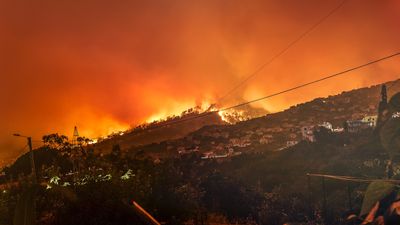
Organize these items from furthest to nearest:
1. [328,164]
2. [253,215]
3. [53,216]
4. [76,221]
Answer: [328,164], [253,215], [53,216], [76,221]

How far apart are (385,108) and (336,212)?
5410 millimetres

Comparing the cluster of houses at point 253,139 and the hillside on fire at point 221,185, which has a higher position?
the cluster of houses at point 253,139

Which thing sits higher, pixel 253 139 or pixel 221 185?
pixel 253 139

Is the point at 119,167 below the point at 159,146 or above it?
below

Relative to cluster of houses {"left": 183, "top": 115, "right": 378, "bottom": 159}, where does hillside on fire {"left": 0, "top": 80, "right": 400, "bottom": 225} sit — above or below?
below

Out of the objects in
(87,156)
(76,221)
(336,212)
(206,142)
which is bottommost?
(336,212)

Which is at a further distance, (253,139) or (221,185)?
(253,139)

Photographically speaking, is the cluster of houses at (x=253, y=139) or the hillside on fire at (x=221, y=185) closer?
the hillside on fire at (x=221, y=185)

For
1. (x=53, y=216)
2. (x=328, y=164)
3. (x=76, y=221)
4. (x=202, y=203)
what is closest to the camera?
(x=76, y=221)

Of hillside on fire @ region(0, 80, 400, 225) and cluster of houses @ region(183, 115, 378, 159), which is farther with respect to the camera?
cluster of houses @ region(183, 115, 378, 159)

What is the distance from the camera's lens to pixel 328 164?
99.0 feet

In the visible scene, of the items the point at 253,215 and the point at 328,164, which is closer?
the point at 253,215

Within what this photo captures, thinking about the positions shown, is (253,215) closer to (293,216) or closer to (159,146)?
(293,216)

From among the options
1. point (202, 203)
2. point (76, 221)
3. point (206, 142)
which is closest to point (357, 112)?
point (206, 142)
